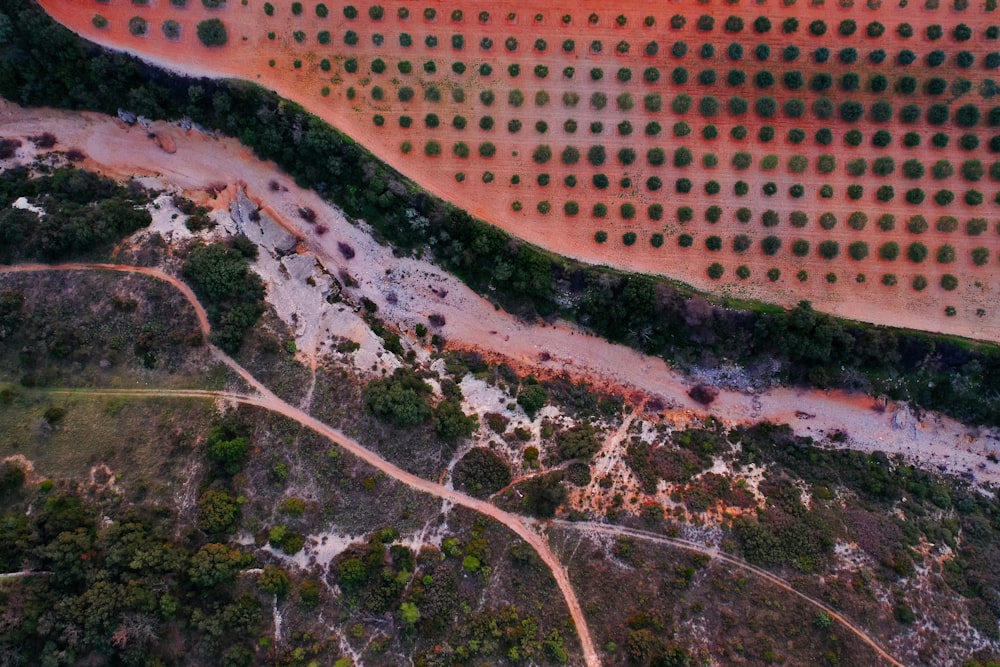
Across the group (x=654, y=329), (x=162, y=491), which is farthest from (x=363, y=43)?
(x=162, y=491)

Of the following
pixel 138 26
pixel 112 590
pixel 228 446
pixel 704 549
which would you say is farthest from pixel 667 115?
pixel 112 590

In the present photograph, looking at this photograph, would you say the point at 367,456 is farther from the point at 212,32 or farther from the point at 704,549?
the point at 212,32

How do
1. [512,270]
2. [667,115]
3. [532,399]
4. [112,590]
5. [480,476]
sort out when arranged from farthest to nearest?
[667,115] < [512,270] < [532,399] < [480,476] < [112,590]

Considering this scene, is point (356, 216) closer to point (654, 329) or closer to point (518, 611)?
point (654, 329)

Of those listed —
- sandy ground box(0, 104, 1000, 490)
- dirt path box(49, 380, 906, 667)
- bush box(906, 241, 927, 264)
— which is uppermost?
bush box(906, 241, 927, 264)

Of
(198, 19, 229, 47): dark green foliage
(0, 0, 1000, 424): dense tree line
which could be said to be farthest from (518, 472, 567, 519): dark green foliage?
(198, 19, 229, 47): dark green foliage

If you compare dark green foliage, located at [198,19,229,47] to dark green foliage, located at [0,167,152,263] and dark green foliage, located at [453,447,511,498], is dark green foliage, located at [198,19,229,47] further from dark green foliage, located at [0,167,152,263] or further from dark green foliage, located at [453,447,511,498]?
dark green foliage, located at [453,447,511,498]
